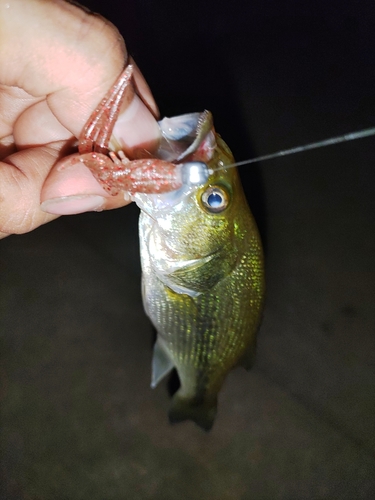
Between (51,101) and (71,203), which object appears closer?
(51,101)

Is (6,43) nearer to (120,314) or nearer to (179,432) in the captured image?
(120,314)

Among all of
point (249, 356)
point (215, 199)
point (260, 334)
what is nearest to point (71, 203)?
point (215, 199)

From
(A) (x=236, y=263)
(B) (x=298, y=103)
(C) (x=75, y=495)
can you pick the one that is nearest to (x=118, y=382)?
(C) (x=75, y=495)

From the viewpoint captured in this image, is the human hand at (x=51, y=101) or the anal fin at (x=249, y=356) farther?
the anal fin at (x=249, y=356)

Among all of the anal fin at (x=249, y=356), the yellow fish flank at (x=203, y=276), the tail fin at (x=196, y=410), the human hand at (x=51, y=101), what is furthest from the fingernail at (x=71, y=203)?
the tail fin at (x=196, y=410)

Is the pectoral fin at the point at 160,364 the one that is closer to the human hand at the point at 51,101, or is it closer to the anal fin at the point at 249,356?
the anal fin at the point at 249,356

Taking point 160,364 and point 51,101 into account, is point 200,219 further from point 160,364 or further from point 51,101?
point 160,364

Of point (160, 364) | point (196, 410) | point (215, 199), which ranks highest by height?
point (215, 199)
